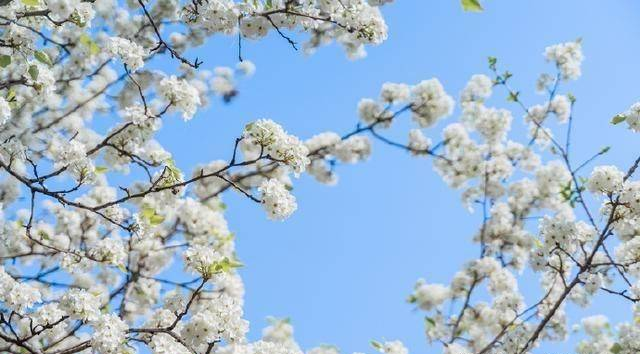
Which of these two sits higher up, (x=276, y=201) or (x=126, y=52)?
(x=126, y=52)

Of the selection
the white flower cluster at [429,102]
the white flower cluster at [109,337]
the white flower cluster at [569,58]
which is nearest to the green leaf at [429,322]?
the white flower cluster at [429,102]

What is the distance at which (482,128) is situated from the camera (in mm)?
11773

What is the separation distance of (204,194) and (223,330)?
22.4 feet

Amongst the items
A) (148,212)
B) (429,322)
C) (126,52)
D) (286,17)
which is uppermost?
(429,322)

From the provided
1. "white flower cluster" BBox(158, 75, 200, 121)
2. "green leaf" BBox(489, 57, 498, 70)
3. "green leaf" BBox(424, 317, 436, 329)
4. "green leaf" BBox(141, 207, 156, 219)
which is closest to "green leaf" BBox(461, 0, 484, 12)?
"white flower cluster" BBox(158, 75, 200, 121)

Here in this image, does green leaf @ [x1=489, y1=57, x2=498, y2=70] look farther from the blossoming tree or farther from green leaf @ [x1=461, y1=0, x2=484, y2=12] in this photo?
green leaf @ [x1=461, y1=0, x2=484, y2=12]

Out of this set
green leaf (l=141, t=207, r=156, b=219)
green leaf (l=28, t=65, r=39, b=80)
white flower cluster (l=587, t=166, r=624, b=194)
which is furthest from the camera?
white flower cluster (l=587, t=166, r=624, b=194)

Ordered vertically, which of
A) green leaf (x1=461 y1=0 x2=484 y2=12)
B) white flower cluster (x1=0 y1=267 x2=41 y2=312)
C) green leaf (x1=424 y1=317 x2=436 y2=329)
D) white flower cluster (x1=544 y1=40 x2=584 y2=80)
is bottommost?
white flower cluster (x1=0 y1=267 x2=41 y2=312)

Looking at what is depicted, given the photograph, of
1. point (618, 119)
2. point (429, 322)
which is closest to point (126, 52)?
point (618, 119)

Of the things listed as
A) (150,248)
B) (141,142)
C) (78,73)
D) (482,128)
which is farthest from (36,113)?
(482,128)

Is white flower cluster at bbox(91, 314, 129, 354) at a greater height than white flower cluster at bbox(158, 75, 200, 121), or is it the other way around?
white flower cluster at bbox(158, 75, 200, 121)

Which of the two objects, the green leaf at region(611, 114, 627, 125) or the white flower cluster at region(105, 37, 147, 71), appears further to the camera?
the green leaf at region(611, 114, 627, 125)

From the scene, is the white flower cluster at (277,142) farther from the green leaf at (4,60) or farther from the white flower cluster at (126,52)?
the green leaf at (4,60)

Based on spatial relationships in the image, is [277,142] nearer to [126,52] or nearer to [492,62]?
[126,52]
